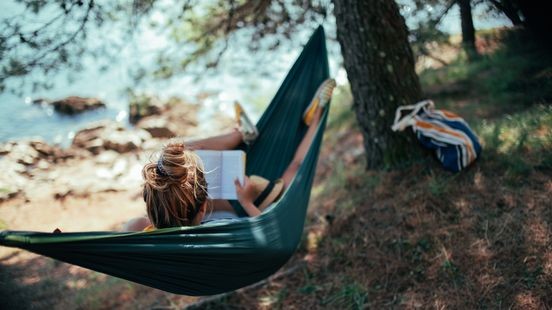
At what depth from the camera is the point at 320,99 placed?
7.09 feet

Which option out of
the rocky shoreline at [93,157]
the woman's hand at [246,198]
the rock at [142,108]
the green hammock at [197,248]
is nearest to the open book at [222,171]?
the woman's hand at [246,198]

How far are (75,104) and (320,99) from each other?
6.29 meters

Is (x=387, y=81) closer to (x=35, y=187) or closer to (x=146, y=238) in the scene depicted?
(x=146, y=238)

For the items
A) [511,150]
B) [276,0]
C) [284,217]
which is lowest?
[511,150]

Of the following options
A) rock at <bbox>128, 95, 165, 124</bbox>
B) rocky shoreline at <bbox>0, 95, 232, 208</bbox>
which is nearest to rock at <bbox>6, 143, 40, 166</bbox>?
rocky shoreline at <bbox>0, 95, 232, 208</bbox>

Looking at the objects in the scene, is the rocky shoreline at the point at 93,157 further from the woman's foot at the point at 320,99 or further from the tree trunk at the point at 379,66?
the tree trunk at the point at 379,66

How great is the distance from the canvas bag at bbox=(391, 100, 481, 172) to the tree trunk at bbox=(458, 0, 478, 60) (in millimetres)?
904

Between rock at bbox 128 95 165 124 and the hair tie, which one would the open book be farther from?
rock at bbox 128 95 165 124

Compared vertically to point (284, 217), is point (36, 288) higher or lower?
Result: lower

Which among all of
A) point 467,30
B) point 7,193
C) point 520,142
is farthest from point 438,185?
point 7,193

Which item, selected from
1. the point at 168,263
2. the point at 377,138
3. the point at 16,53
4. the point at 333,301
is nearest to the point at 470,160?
the point at 377,138

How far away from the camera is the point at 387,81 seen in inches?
84.3

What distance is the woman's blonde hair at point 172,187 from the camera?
1337 mm

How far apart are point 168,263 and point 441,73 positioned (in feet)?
12.1
